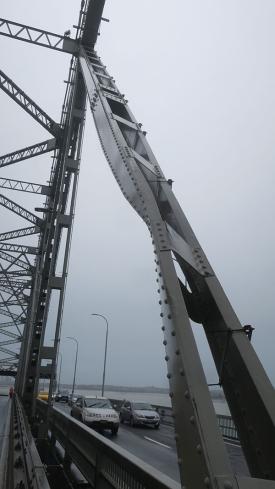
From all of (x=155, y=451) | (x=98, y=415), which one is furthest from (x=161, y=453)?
(x=98, y=415)

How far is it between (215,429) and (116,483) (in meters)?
2.96

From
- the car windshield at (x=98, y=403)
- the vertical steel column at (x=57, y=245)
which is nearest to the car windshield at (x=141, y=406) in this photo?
the car windshield at (x=98, y=403)

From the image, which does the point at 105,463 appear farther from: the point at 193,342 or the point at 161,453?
the point at 161,453

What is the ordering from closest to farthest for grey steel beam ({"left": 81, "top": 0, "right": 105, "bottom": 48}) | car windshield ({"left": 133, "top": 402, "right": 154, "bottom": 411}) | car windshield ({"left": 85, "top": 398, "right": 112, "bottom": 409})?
grey steel beam ({"left": 81, "top": 0, "right": 105, "bottom": 48}), car windshield ({"left": 85, "top": 398, "right": 112, "bottom": 409}), car windshield ({"left": 133, "top": 402, "right": 154, "bottom": 411})

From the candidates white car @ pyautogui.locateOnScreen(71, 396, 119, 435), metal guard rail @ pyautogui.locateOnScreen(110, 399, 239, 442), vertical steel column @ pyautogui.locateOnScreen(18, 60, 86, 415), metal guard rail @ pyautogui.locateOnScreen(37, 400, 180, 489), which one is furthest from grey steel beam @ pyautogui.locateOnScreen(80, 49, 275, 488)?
→ white car @ pyautogui.locateOnScreen(71, 396, 119, 435)

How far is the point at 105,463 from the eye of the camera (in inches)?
204

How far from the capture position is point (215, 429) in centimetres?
216

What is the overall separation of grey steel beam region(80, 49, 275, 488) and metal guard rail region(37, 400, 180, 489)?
0.76 m

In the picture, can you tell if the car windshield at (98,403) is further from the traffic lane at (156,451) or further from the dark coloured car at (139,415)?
the dark coloured car at (139,415)

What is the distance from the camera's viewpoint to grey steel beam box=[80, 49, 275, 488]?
217 centimetres

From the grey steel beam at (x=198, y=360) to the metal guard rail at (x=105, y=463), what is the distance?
762mm

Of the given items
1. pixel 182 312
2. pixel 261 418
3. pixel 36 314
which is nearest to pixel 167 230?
pixel 182 312

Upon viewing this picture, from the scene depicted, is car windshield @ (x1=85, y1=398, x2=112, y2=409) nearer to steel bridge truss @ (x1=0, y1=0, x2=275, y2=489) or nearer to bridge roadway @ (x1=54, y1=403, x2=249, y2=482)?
bridge roadway @ (x1=54, y1=403, x2=249, y2=482)

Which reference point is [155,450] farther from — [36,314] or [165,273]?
[165,273]
